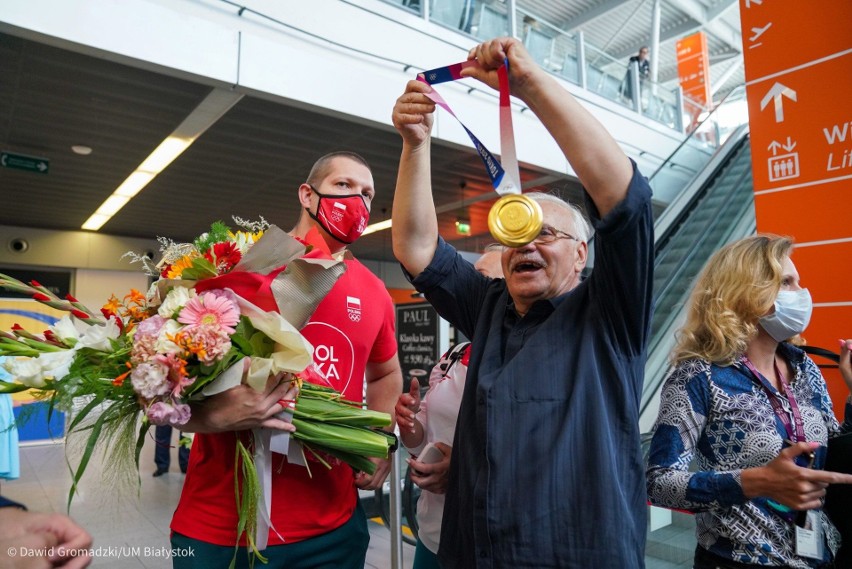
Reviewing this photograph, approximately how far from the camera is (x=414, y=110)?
1.46m

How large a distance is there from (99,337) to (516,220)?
1004 mm

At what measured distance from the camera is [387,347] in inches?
82.4

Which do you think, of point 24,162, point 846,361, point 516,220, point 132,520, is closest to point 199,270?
point 516,220

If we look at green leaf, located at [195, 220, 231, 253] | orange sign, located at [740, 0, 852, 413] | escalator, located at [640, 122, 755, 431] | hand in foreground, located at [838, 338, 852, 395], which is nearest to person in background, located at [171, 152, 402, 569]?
green leaf, located at [195, 220, 231, 253]

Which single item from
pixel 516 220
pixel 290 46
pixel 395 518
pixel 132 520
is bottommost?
pixel 132 520

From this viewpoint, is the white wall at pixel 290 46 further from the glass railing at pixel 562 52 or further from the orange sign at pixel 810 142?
the orange sign at pixel 810 142

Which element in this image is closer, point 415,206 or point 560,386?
point 560,386

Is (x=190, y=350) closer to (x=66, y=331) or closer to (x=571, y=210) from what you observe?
(x=66, y=331)

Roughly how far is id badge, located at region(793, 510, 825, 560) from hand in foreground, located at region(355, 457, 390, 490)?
3.96 feet

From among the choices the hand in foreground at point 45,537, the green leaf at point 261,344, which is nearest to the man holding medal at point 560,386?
the green leaf at point 261,344

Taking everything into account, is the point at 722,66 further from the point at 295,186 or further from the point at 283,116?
the point at 283,116

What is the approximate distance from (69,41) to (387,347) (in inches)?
190

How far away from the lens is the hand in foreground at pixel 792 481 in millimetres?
1381

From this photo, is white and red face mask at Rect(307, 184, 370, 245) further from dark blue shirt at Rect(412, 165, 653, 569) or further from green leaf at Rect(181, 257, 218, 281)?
dark blue shirt at Rect(412, 165, 653, 569)
